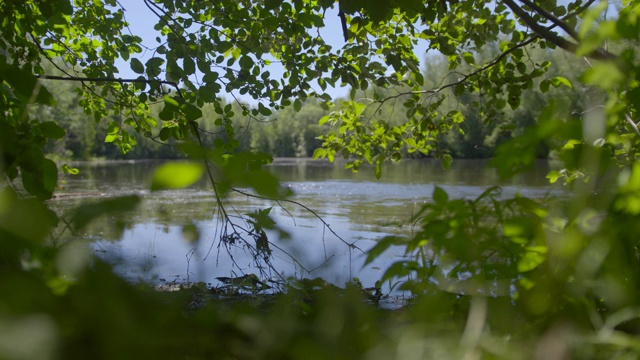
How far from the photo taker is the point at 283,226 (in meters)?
0.68

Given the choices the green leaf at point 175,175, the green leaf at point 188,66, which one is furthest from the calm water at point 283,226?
the green leaf at point 188,66

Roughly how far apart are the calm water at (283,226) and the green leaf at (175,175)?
0.01m

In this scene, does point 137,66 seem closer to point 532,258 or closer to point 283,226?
point 283,226

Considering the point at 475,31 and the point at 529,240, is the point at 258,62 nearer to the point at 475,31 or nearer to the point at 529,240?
the point at 475,31

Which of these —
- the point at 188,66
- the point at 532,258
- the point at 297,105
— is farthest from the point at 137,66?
the point at 532,258

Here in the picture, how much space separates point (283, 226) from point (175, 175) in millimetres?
194

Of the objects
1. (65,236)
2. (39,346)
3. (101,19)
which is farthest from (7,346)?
(101,19)

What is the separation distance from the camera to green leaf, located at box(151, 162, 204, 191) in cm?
52

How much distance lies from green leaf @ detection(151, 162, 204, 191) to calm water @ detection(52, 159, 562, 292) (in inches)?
0.4

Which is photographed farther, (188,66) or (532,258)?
(188,66)

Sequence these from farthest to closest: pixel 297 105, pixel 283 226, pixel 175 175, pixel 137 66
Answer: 1. pixel 297 105
2. pixel 137 66
3. pixel 283 226
4. pixel 175 175

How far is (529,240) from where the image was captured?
624 mm

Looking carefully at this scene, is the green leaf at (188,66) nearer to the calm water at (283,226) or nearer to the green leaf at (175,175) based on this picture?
the calm water at (283,226)

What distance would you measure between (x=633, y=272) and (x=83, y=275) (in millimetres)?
541
